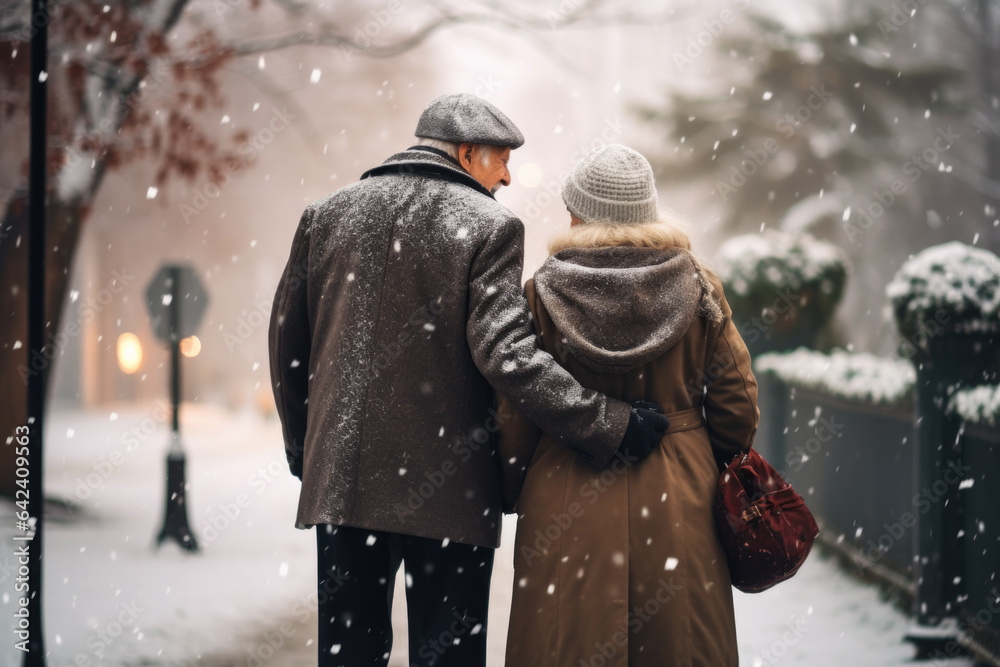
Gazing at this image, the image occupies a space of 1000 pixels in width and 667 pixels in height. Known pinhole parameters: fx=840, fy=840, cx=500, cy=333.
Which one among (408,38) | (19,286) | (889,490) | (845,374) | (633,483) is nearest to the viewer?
(633,483)

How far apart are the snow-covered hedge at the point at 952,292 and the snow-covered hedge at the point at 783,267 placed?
8.66 ft

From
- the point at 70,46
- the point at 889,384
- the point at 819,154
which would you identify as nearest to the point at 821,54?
the point at 819,154

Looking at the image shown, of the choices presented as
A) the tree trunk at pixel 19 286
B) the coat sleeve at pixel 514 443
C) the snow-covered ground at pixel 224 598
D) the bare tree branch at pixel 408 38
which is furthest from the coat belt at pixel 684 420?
the bare tree branch at pixel 408 38

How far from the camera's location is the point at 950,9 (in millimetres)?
12195

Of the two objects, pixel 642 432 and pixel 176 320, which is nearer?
pixel 642 432

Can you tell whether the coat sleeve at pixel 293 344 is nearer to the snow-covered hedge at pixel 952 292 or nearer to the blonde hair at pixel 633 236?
the blonde hair at pixel 633 236

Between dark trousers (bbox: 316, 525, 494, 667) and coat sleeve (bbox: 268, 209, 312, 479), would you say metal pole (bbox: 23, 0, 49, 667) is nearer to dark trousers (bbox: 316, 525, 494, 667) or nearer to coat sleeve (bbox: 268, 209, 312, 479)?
coat sleeve (bbox: 268, 209, 312, 479)

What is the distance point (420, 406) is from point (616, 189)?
2.43 ft

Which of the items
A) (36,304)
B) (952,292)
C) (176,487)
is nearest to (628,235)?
(36,304)

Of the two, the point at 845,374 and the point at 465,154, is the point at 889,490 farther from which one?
the point at 465,154

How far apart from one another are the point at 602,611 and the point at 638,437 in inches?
17.0

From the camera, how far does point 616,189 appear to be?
7.01ft

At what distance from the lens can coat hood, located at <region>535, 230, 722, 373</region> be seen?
2000 mm

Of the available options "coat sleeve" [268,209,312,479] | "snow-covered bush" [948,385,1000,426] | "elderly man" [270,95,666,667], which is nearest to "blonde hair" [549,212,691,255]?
"elderly man" [270,95,666,667]
